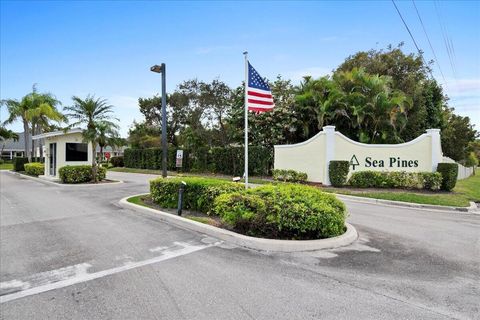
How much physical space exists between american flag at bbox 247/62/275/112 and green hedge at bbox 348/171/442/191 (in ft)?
29.7

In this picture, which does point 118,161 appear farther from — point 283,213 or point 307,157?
point 283,213

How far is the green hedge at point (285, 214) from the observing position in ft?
20.4

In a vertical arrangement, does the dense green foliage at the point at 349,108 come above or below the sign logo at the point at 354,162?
above

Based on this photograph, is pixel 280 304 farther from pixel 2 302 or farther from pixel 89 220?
pixel 89 220

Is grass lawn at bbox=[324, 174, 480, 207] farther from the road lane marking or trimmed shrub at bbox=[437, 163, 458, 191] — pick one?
the road lane marking

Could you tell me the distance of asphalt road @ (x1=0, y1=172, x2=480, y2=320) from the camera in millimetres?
3760

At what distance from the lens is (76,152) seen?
904 inches

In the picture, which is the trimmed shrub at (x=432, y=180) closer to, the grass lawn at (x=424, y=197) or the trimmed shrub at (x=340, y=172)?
the grass lawn at (x=424, y=197)

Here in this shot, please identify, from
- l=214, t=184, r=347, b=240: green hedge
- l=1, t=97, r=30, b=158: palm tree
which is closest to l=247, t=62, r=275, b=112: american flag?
l=214, t=184, r=347, b=240: green hedge

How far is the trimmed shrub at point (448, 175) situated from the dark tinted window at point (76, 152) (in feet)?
70.9

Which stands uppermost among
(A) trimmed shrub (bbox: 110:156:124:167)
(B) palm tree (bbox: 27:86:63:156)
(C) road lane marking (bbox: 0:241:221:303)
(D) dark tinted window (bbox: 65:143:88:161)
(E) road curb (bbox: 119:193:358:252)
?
(B) palm tree (bbox: 27:86:63:156)

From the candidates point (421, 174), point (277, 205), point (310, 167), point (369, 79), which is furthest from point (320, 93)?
point (277, 205)

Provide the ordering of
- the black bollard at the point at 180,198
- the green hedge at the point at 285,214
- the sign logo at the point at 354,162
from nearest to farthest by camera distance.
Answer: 1. the green hedge at the point at 285,214
2. the black bollard at the point at 180,198
3. the sign logo at the point at 354,162

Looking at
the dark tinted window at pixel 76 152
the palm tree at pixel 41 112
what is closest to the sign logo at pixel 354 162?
→ the dark tinted window at pixel 76 152
